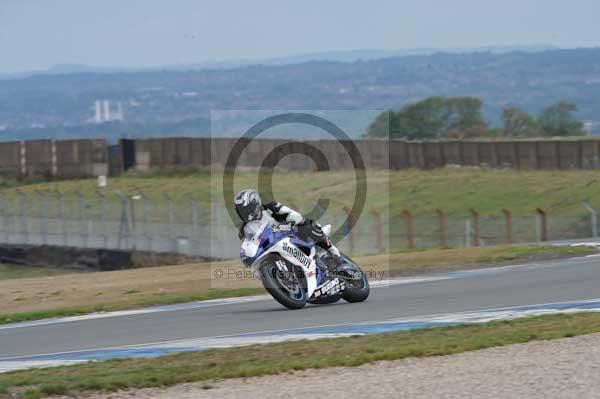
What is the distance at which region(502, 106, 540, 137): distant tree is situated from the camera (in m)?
81.3

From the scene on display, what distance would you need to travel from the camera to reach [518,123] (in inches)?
3374

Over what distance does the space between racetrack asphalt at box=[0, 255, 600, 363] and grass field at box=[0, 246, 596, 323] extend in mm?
1168

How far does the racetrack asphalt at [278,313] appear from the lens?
12711 mm

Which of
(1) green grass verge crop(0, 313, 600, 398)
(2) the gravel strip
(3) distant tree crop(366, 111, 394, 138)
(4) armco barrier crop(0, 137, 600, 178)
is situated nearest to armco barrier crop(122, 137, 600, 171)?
(4) armco barrier crop(0, 137, 600, 178)

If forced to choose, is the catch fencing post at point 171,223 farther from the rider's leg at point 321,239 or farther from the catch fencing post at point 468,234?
the rider's leg at point 321,239

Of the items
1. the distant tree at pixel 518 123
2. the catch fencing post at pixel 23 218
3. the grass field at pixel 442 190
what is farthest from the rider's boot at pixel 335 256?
the distant tree at pixel 518 123

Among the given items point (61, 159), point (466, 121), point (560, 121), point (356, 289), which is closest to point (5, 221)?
point (356, 289)

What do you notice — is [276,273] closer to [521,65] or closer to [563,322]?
[563,322]

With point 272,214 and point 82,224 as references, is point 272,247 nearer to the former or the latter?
point 272,214

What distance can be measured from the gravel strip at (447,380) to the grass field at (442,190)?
25.6 meters

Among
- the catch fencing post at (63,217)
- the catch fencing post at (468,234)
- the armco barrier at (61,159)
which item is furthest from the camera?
the armco barrier at (61,159)

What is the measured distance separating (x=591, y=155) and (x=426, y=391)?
39781 mm

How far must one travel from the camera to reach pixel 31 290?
2266 centimetres

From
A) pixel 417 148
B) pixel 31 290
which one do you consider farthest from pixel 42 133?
pixel 31 290
